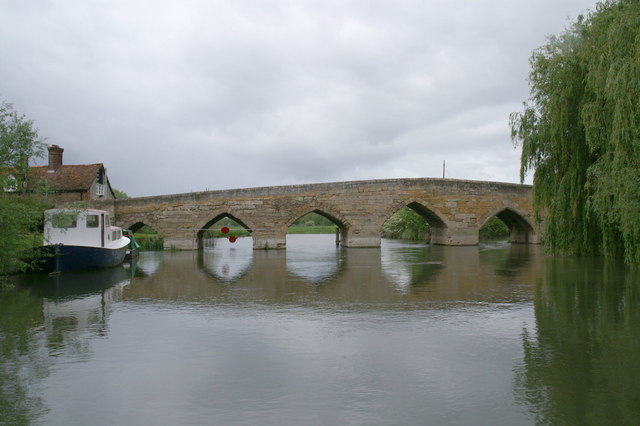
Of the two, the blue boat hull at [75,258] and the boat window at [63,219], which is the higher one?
A: the boat window at [63,219]

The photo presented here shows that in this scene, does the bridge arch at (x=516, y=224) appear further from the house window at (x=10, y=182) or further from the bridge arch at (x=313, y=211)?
the house window at (x=10, y=182)

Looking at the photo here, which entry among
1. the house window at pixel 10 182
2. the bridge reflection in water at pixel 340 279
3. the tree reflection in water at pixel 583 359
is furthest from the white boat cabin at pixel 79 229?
the tree reflection in water at pixel 583 359

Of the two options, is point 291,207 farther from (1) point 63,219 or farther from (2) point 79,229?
(1) point 63,219

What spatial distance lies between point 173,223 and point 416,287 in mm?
17957

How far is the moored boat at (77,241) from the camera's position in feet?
46.9

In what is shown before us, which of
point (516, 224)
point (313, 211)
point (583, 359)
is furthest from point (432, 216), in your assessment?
point (583, 359)

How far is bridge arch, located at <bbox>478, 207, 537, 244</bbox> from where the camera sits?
28734 mm

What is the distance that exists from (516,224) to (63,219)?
92.7 feet

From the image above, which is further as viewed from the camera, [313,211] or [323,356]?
[313,211]

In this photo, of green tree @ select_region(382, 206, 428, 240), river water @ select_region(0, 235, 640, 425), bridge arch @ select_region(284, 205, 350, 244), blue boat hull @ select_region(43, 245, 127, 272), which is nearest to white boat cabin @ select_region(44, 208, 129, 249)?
blue boat hull @ select_region(43, 245, 127, 272)

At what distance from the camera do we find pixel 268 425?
13.2 ft

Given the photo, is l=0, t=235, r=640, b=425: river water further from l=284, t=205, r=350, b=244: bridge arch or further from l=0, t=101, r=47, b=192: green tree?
l=284, t=205, r=350, b=244: bridge arch

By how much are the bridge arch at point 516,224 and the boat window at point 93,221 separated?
20547 mm

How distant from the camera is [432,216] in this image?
29234 millimetres
